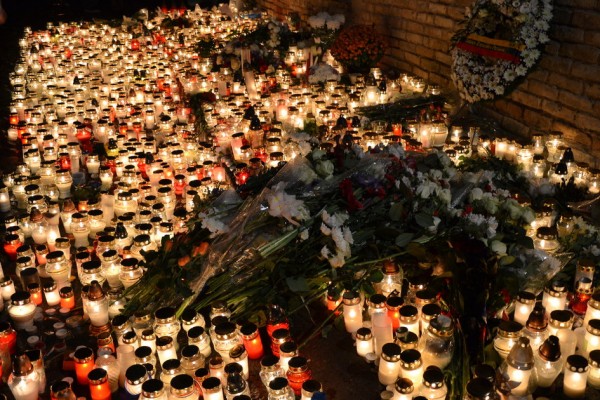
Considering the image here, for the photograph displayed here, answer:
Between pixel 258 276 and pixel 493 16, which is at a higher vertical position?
pixel 493 16

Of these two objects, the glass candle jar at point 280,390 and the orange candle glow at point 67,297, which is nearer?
the glass candle jar at point 280,390

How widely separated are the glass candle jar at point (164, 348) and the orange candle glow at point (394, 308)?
3.97ft

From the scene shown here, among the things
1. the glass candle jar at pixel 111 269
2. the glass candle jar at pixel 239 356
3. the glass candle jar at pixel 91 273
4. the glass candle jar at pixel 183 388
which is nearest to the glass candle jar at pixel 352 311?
the glass candle jar at pixel 239 356

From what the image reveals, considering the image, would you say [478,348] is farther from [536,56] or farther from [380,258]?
[536,56]

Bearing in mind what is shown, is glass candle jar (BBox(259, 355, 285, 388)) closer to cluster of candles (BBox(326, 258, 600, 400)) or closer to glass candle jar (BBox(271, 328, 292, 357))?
glass candle jar (BBox(271, 328, 292, 357))

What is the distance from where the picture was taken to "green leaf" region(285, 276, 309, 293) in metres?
3.23

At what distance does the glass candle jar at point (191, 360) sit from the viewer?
9.99 ft

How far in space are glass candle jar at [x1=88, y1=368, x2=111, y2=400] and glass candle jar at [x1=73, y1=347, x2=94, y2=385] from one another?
17 cm

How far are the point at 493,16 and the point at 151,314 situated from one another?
4585mm

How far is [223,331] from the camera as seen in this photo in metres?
3.16

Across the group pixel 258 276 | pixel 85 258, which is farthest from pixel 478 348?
pixel 85 258

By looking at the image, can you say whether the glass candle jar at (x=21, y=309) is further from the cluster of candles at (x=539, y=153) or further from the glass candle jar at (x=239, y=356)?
the cluster of candles at (x=539, y=153)

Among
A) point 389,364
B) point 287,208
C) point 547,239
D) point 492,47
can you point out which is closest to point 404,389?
point 389,364

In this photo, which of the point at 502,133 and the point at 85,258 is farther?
the point at 502,133
